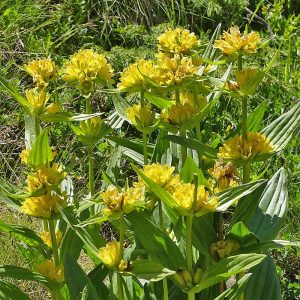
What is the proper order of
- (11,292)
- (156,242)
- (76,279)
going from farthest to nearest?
1. (11,292)
2. (76,279)
3. (156,242)

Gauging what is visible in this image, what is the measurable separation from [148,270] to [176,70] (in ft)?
1.22

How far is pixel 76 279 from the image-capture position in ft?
4.61

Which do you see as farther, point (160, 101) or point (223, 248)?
point (160, 101)

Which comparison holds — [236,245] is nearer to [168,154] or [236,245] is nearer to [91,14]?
[168,154]

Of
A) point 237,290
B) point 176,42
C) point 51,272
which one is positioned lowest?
point 51,272

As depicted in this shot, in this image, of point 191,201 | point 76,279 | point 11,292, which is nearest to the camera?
point 191,201

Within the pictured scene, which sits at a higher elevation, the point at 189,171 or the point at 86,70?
the point at 86,70

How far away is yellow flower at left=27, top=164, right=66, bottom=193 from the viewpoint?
1.36 metres

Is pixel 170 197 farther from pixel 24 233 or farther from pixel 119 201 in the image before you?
pixel 24 233

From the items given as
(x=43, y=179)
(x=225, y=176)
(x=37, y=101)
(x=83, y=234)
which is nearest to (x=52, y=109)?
(x=37, y=101)

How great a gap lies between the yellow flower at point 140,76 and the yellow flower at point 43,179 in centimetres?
22

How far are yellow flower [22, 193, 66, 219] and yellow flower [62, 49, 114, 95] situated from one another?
0.23 metres

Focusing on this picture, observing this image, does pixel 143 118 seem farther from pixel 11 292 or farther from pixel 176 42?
pixel 11 292

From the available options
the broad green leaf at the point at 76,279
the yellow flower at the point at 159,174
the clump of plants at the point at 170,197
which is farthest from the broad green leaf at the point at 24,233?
the yellow flower at the point at 159,174
